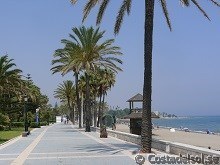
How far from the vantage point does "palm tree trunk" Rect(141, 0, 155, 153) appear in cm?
1938

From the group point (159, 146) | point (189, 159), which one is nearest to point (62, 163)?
point (189, 159)

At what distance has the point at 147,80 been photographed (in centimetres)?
1959

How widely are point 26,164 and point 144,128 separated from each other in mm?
5817

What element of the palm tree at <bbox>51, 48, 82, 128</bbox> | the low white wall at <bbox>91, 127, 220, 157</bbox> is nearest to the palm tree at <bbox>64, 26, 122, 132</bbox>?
the palm tree at <bbox>51, 48, 82, 128</bbox>

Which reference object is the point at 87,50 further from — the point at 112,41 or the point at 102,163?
the point at 102,163

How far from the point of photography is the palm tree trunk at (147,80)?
63.6ft

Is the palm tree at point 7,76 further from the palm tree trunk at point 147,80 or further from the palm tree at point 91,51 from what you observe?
the palm tree trunk at point 147,80

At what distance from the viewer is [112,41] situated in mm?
46281

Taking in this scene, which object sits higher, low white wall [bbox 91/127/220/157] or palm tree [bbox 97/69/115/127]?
palm tree [bbox 97/69/115/127]

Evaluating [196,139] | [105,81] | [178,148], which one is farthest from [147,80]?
[105,81]

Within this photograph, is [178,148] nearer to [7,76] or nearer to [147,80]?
[147,80]

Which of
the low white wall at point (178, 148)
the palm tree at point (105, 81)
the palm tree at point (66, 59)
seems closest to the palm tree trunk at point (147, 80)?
the low white wall at point (178, 148)

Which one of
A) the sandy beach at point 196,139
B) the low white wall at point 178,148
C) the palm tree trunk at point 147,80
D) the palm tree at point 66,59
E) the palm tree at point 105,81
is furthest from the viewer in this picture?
the palm tree at point 105,81

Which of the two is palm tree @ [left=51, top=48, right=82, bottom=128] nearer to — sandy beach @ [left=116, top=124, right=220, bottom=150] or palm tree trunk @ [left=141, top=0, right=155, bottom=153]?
sandy beach @ [left=116, top=124, right=220, bottom=150]
